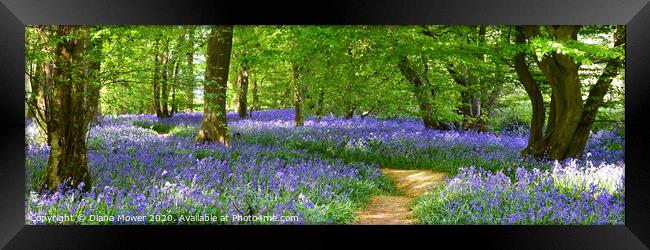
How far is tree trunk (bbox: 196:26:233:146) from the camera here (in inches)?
260

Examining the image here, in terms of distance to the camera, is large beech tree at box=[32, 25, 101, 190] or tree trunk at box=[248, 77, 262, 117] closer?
large beech tree at box=[32, 25, 101, 190]

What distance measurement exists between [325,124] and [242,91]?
1.37 m

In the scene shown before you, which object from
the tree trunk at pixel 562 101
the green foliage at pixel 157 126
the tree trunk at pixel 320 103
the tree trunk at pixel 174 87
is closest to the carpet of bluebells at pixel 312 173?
the green foliage at pixel 157 126

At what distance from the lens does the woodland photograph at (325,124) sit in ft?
18.8

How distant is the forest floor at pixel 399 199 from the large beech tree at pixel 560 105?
1.43 m

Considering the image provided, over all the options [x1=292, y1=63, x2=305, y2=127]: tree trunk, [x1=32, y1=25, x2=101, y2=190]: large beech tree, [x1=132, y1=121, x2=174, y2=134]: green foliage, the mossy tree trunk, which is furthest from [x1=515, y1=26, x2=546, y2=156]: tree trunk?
[x1=32, y1=25, x2=101, y2=190]: large beech tree

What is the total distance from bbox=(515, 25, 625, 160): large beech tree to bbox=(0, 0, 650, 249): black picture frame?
105 centimetres

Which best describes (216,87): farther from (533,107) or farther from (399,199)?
(533,107)

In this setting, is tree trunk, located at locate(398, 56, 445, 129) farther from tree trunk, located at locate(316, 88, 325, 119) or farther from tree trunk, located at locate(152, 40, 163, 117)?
tree trunk, located at locate(152, 40, 163, 117)

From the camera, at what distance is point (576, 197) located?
599cm

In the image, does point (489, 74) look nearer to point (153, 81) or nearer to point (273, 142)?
point (273, 142)
